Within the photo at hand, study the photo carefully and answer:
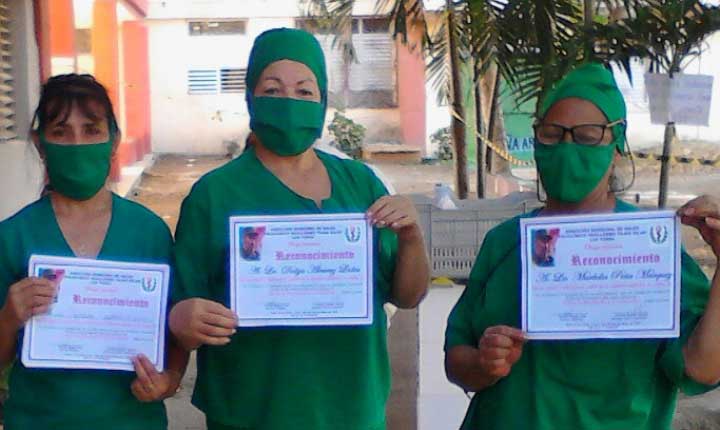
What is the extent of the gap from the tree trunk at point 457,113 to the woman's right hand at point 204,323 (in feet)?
20.2

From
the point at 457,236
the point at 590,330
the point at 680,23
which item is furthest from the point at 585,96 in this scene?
the point at 457,236

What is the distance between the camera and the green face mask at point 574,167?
82.0 inches

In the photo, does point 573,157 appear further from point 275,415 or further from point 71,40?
point 71,40

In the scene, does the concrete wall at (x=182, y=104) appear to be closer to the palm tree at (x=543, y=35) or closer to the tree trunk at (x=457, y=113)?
the palm tree at (x=543, y=35)

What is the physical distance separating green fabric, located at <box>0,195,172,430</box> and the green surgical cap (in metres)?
0.44

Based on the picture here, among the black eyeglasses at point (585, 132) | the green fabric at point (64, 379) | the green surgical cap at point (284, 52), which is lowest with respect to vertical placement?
the green fabric at point (64, 379)

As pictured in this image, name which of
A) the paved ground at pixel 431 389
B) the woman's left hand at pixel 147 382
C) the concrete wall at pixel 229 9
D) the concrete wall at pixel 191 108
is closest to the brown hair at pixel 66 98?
the woman's left hand at pixel 147 382

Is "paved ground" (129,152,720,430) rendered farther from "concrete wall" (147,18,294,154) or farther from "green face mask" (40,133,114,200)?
"concrete wall" (147,18,294,154)

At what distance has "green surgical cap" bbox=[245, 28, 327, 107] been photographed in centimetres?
226

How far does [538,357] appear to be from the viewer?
6.94 feet

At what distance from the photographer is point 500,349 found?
2.03 meters

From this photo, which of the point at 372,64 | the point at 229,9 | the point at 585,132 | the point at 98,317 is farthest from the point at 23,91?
the point at 372,64

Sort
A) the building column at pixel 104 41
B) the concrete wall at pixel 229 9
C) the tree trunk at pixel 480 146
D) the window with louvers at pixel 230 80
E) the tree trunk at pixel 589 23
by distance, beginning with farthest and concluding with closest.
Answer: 1. the window with louvers at pixel 230 80
2. the concrete wall at pixel 229 9
3. the building column at pixel 104 41
4. the tree trunk at pixel 480 146
5. the tree trunk at pixel 589 23

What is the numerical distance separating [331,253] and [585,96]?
673 millimetres
